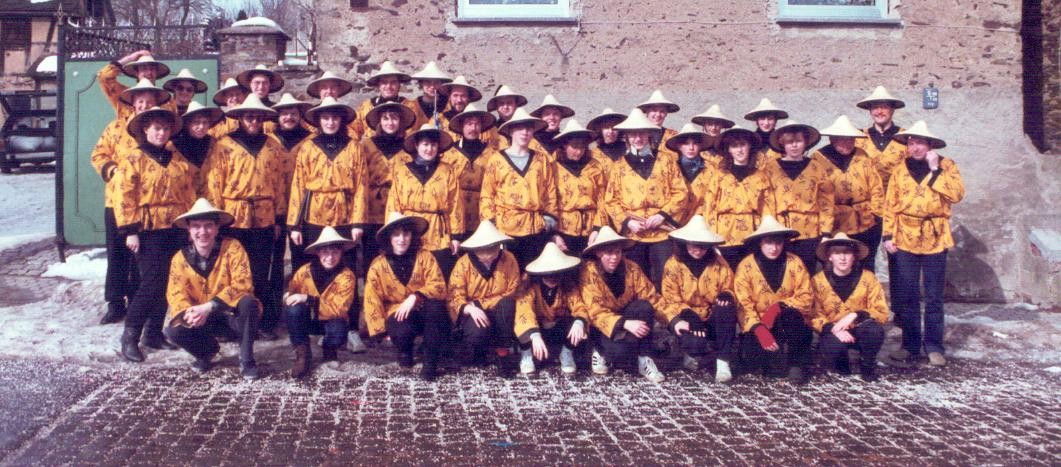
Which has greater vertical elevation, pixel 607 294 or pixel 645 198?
pixel 645 198

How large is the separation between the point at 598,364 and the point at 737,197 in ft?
5.67

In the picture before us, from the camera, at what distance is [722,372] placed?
5660 millimetres

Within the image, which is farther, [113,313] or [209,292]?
[113,313]

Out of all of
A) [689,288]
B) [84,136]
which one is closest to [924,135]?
[689,288]

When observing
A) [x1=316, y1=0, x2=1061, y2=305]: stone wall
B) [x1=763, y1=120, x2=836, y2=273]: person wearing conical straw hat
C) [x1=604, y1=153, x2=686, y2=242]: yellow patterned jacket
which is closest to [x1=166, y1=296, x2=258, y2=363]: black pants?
[x1=604, y1=153, x2=686, y2=242]: yellow patterned jacket

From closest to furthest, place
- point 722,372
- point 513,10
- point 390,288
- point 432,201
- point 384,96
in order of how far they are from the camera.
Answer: point 722,372 < point 390,288 < point 432,201 < point 384,96 < point 513,10

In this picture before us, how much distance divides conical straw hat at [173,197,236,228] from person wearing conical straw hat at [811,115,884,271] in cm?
474

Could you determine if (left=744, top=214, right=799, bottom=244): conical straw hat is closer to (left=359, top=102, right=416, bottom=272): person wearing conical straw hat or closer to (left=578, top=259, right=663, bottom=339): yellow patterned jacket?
(left=578, top=259, right=663, bottom=339): yellow patterned jacket

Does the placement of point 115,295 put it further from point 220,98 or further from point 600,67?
point 600,67

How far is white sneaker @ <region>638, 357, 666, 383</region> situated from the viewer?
5.64 meters

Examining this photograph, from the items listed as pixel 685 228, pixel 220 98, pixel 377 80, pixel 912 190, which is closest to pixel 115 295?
pixel 220 98

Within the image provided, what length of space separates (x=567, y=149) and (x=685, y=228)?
123 cm

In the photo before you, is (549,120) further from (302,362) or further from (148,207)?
(148,207)

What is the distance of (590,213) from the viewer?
6484 millimetres
